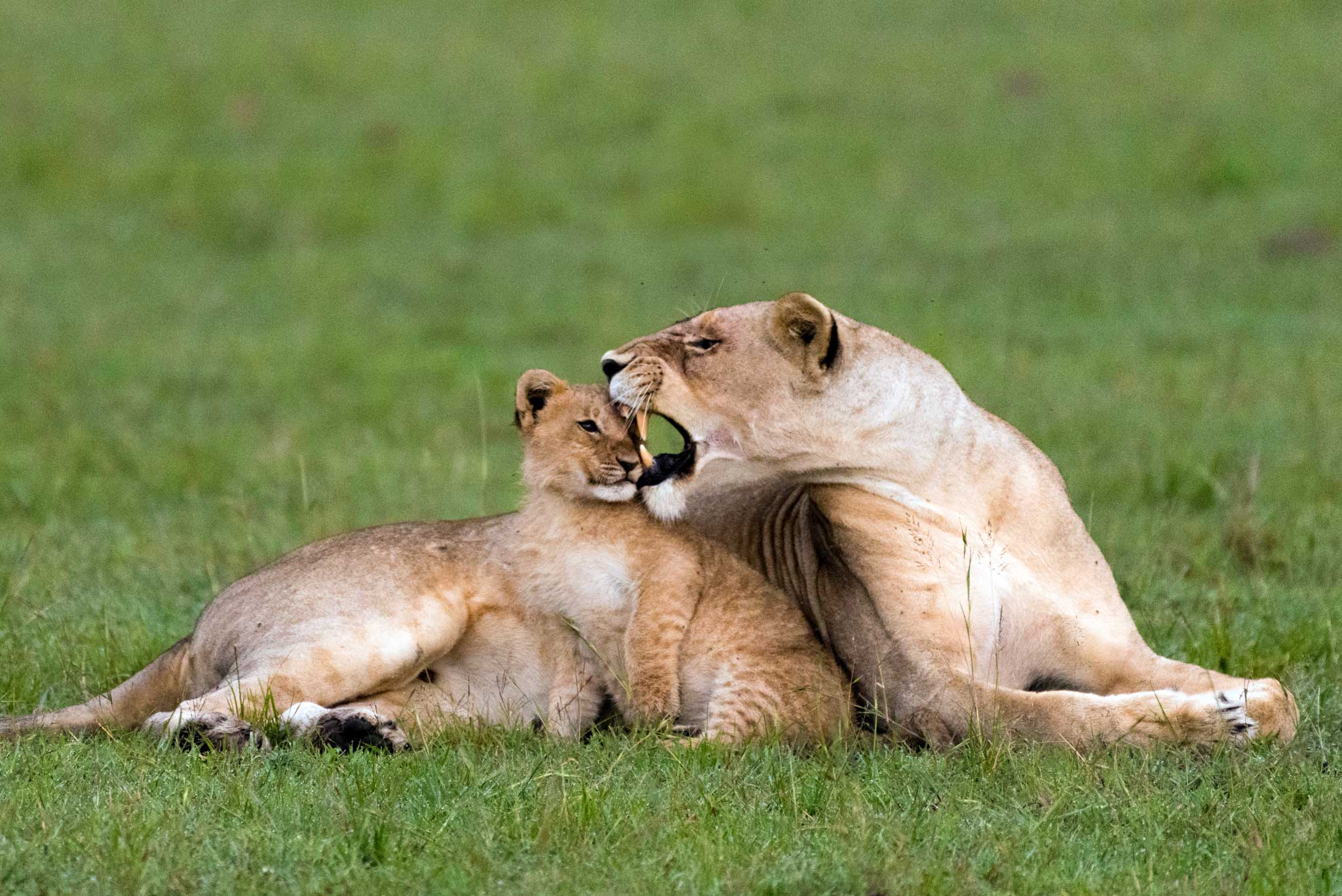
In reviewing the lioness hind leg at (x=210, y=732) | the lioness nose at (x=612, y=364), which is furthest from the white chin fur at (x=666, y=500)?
the lioness hind leg at (x=210, y=732)

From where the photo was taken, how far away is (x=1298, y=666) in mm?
5809

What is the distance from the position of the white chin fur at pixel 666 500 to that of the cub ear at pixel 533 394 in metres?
0.53

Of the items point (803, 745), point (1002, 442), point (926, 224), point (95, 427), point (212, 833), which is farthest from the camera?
point (926, 224)

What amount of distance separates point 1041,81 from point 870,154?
8.78 feet

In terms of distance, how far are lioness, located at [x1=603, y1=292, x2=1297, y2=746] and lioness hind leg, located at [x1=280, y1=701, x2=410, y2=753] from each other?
1.04 m

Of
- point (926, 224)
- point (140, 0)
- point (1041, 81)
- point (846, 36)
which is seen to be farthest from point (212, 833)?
point (140, 0)

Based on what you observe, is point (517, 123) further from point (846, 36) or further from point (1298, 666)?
point (1298, 666)

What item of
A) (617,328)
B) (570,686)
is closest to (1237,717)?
(570,686)

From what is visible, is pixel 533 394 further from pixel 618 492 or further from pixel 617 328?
pixel 617 328

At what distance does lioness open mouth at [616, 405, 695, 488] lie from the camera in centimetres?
538

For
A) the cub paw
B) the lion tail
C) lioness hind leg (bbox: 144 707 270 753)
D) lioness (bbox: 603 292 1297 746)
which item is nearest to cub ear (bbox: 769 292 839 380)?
lioness (bbox: 603 292 1297 746)

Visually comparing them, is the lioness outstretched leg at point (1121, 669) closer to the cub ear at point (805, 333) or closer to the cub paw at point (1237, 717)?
the cub paw at point (1237, 717)

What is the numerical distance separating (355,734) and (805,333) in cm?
164

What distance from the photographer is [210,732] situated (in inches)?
189
